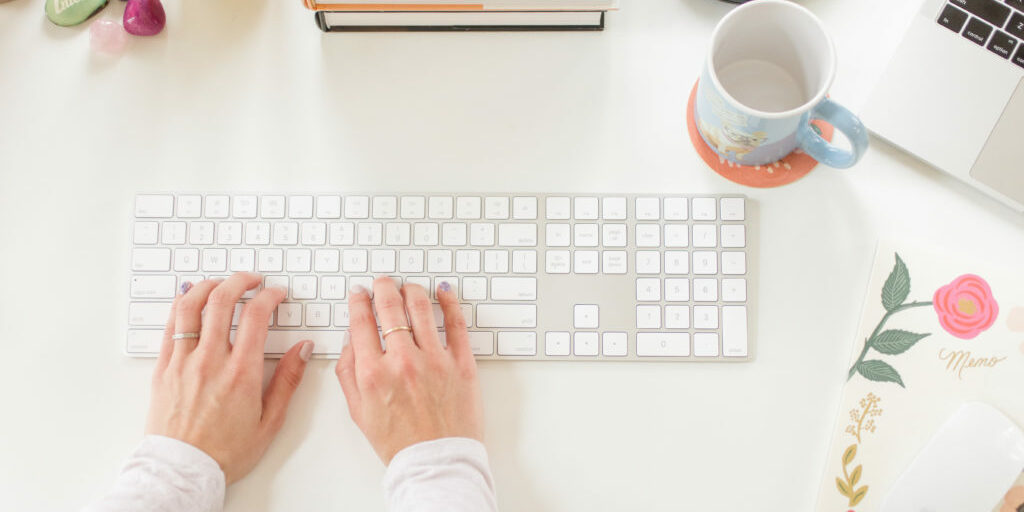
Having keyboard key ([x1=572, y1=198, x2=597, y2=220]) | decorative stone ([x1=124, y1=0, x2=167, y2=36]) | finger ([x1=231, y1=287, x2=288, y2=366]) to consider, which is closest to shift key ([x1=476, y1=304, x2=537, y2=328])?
keyboard key ([x1=572, y1=198, x2=597, y2=220])

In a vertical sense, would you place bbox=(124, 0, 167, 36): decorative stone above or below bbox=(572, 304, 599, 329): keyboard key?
above

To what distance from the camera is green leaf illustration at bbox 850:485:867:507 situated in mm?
707

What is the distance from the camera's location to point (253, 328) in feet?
2.32

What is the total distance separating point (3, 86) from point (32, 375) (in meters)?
0.32

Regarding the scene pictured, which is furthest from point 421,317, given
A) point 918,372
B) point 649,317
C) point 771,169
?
point 918,372

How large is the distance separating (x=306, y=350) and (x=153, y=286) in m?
0.18

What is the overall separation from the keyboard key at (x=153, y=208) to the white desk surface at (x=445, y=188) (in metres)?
0.02

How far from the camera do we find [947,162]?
719 millimetres

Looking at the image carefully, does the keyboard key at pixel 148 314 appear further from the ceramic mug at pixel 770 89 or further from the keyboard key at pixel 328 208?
the ceramic mug at pixel 770 89

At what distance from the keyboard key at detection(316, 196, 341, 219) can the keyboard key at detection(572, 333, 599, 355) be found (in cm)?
28

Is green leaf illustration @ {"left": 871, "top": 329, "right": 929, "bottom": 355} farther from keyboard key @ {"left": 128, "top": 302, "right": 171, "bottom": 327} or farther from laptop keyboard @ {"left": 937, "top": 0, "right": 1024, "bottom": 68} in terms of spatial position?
keyboard key @ {"left": 128, "top": 302, "right": 171, "bottom": 327}

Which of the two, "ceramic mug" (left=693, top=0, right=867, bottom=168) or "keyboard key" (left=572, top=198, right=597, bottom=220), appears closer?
"ceramic mug" (left=693, top=0, right=867, bottom=168)

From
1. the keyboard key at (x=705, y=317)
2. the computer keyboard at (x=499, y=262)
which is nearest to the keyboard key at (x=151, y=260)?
the computer keyboard at (x=499, y=262)

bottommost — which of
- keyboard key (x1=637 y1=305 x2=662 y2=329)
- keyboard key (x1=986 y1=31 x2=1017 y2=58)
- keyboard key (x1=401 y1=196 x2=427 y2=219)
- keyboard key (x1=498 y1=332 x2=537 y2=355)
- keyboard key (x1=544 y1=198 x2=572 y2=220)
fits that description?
keyboard key (x1=498 y1=332 x2=537 y2=355)
